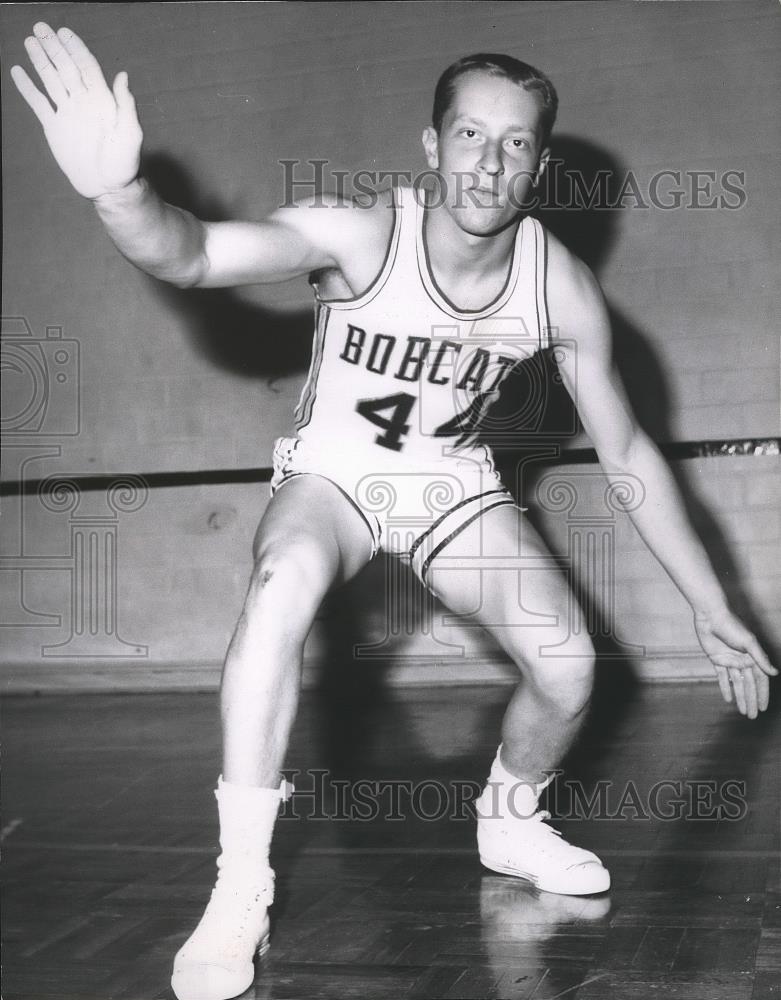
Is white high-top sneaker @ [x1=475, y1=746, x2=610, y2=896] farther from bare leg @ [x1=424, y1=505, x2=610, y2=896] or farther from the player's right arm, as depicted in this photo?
the player's right arm

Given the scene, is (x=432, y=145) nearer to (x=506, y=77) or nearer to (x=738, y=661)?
(x=506, y=77)

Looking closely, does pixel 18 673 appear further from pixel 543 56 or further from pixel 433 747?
pixel 543 56

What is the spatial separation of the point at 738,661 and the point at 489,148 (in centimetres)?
101

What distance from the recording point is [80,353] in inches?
221

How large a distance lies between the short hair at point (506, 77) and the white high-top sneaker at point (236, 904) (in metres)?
1.24

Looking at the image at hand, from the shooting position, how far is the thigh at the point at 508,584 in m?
1.90

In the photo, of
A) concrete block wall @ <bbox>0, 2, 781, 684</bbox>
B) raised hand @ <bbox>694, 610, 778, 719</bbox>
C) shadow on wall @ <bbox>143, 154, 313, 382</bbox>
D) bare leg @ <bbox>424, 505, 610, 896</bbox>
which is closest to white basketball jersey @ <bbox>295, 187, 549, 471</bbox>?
bare leg @ <bbox>424, 505, 610, 896</bbox>

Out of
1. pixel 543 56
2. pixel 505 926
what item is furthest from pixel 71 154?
pixel 543 56

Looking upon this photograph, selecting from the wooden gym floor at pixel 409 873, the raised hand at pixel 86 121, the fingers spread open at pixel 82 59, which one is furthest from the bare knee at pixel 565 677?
the fingers spread open at pixel 82 59

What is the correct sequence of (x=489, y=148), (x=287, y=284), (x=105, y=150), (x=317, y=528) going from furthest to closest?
1. (x=287, y=284)
2. (x=489, y=148)
3. (x=317, y=528)
4. (x=105, y=150)

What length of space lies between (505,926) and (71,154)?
4.51 ft

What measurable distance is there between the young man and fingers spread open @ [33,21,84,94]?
0.91 ft

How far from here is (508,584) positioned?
1.92m

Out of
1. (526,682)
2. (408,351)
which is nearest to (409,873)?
(526,682)
